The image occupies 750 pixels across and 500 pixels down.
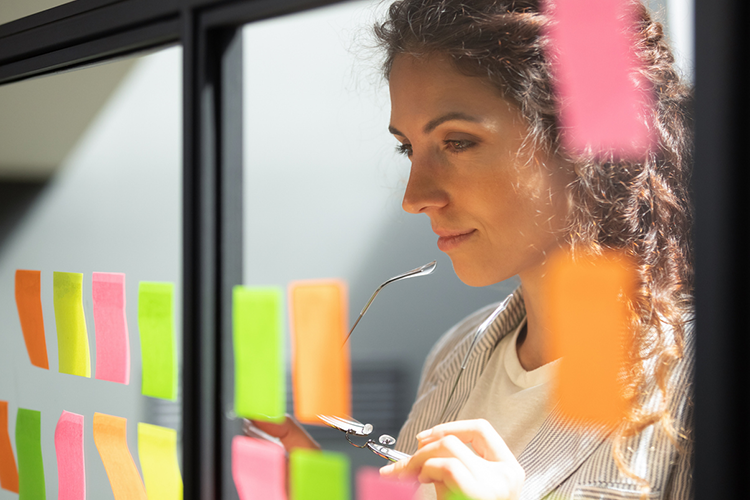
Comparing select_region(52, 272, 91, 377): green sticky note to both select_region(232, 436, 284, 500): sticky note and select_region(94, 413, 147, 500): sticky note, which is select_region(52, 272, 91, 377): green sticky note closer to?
select_region(94, 413, 147, 500): sticky note

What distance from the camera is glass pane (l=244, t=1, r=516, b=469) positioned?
0.60 m

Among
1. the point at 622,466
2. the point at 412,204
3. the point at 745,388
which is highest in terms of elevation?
the point at 412,204

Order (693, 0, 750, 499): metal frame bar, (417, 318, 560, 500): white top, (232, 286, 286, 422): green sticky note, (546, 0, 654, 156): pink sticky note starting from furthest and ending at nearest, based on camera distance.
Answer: (417, 318, 560, 500): white top, (232, 286, 286, 422): green sticky note, (546, 0, 654, 156): pink sticky note, (693, 0, 750, 499): metal frame bar

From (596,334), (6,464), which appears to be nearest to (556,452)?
(596,334)

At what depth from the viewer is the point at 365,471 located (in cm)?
52

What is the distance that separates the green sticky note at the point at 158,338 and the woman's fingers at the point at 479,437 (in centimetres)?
28

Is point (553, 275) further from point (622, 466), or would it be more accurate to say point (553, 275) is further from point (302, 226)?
point (302, 226)

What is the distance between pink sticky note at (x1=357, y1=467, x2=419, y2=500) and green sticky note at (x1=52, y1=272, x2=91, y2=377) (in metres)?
0.37

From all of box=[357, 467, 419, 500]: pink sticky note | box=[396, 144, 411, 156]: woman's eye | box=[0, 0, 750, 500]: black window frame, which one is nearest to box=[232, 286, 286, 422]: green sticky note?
box=[0, 0, 750, 500]: black window frame

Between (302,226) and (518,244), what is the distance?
504mm

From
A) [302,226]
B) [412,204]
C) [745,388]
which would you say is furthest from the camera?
[302,226]

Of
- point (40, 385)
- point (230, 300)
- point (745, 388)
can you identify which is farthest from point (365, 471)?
point (40, 385)

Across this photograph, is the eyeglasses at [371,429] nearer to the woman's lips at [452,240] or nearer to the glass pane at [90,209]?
the woman's lips at [452,240]

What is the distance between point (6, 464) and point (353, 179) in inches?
27.2
